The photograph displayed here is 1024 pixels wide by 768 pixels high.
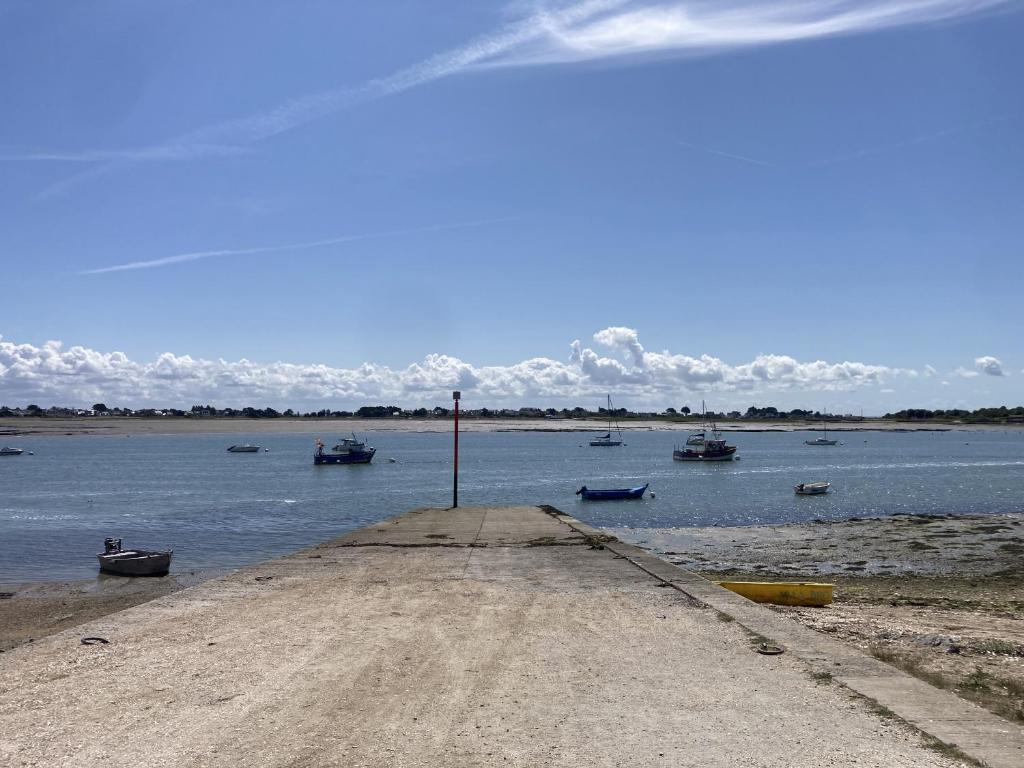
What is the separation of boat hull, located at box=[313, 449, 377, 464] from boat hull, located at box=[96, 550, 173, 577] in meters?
62.4

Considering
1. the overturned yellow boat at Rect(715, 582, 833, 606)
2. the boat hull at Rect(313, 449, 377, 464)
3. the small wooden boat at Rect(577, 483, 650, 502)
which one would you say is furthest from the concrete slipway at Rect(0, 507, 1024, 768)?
the boat hull at Rect(313, 449, 377, 464)

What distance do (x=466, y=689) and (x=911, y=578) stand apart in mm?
18497

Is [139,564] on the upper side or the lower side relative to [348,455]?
upper

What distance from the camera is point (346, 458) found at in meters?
90.6

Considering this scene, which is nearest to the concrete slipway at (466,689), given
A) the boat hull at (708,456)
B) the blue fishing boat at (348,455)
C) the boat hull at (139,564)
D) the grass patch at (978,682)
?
the grass patch at (978,682)

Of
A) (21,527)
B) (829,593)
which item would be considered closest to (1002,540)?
(829,593)

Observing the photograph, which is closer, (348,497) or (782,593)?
(782,593)

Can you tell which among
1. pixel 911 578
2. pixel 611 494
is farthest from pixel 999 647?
pixel 611 494

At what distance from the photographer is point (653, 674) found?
28.2 feet

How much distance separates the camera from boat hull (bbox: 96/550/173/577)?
82.2ft

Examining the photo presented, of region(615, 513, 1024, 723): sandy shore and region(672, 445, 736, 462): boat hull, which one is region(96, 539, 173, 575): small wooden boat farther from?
region(672, 445, 736, 462): boat hull

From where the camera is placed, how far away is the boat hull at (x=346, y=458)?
8900 centimetres

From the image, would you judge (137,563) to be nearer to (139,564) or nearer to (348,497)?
(139,564)

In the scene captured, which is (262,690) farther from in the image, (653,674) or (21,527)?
(21,527)
